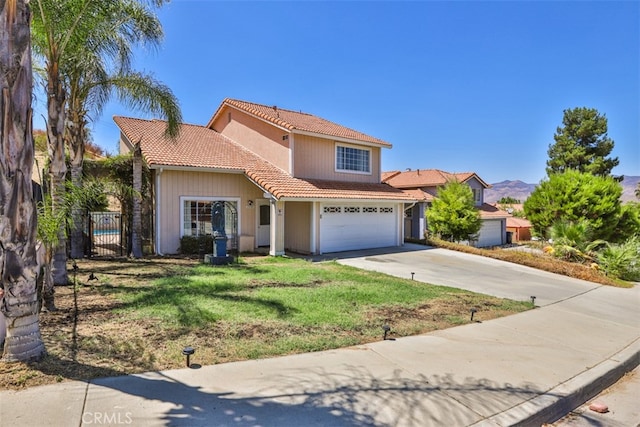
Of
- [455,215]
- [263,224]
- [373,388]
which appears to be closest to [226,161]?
[263,224]

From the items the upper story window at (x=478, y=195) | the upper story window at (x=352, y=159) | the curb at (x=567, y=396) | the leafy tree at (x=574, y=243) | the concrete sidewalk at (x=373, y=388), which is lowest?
the curb at (x=567, y=396)

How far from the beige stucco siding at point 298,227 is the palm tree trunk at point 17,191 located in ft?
40.0

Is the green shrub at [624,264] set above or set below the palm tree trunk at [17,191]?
below

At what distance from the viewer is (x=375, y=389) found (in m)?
4.05

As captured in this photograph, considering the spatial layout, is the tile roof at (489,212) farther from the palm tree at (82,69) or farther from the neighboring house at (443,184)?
the palm tree at (82,69)

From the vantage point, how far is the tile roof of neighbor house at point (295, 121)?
1717cm

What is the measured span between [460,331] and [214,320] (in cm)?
417

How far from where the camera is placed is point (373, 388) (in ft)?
13.4

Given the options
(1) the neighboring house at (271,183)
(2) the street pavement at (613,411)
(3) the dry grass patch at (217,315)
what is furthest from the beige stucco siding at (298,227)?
(2) the street pavement at (613,411)

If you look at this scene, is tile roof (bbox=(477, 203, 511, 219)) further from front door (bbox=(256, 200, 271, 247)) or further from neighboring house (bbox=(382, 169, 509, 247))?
front door (bbox=(256, 200, 271, 247))

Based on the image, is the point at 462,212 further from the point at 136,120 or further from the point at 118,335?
the point at 118,335

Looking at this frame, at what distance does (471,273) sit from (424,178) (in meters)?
22.1

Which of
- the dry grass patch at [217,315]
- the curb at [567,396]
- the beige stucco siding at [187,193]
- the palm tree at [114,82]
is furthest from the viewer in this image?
the beige stucco siding at [187,193]

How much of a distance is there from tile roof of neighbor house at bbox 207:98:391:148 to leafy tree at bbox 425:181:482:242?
6080 mm
